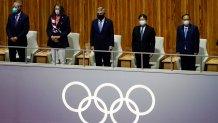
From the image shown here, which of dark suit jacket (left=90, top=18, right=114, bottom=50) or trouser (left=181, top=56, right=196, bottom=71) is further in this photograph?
dark suit jacket (left=90, top=18, right=114, bottom=50)

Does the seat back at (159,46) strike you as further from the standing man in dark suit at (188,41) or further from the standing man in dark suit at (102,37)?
the standing man in dark suit at (188,41)

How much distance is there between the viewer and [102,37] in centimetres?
1504

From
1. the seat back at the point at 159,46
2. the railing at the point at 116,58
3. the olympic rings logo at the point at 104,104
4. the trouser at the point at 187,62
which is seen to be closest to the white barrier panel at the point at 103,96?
the olympic rings logo at the point at 104,104

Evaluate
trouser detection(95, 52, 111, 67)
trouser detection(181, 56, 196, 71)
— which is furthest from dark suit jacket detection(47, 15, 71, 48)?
trouser detection(181, 56, 196, 71)

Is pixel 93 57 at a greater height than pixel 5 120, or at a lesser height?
greater

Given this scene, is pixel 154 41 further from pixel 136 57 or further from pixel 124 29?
pixel 124 29

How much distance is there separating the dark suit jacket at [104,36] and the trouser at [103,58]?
10cm

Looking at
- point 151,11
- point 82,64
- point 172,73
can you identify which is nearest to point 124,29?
point 151,11

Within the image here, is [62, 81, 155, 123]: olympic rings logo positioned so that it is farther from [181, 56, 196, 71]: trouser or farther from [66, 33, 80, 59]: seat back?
[66, 33, 80, 59]: seat back

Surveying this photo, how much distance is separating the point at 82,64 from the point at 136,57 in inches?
41.2

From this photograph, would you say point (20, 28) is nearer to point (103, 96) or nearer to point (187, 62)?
point (103, 96)

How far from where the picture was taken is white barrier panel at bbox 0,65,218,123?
557 inches

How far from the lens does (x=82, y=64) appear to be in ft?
50.5

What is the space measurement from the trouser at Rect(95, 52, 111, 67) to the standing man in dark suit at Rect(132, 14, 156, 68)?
528mm
